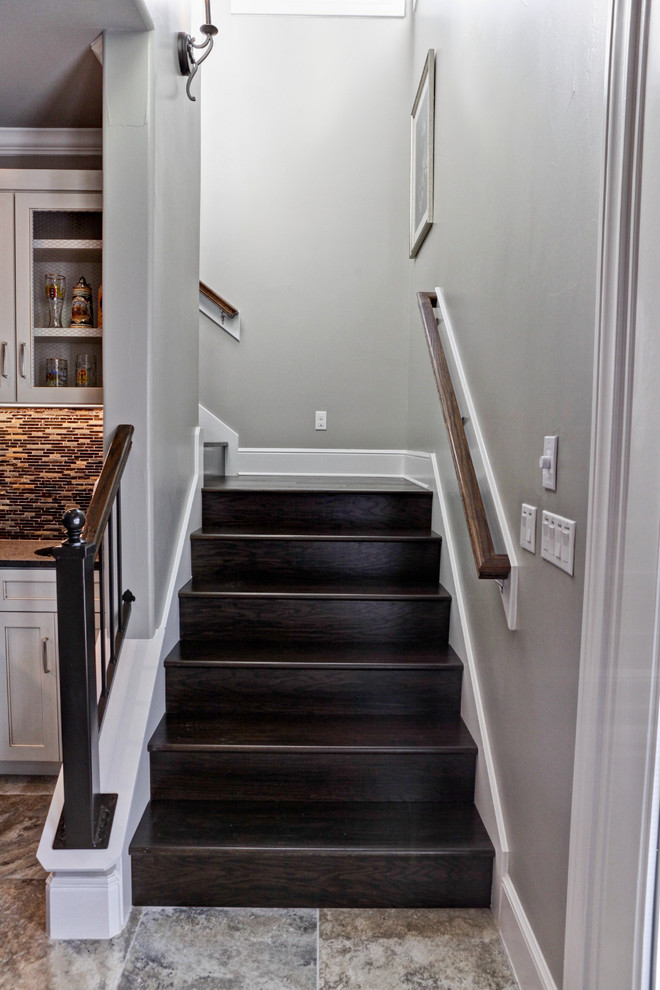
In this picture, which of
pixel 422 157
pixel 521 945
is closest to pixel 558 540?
pixel 521 945

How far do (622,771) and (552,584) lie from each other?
0.41 metres

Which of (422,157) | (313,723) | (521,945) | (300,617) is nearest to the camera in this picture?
(521,945)

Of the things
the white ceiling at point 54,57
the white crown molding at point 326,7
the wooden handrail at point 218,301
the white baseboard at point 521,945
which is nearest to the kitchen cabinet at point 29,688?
the white baseboard at point 521,945

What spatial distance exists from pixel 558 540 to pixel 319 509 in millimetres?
1536

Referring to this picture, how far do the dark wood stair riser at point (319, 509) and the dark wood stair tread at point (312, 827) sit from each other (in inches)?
45.5

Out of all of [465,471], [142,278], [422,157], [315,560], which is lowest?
[315,560]

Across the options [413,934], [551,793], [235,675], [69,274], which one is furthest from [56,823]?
[69,274]

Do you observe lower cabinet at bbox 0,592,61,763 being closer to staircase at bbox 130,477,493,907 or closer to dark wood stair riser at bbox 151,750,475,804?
staircase at bbox 130,477,493,907

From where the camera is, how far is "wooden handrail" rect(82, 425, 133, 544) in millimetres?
1743

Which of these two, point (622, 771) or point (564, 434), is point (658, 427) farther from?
point (622, 771)

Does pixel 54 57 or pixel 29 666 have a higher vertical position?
pixel 54 57

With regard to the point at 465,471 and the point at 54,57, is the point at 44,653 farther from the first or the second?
the point at 54,57

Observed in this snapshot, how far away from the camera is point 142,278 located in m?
2.06

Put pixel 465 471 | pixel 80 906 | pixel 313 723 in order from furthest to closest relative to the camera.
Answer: pixel 313 723 < pixel 465 471 < pixel 80 906
